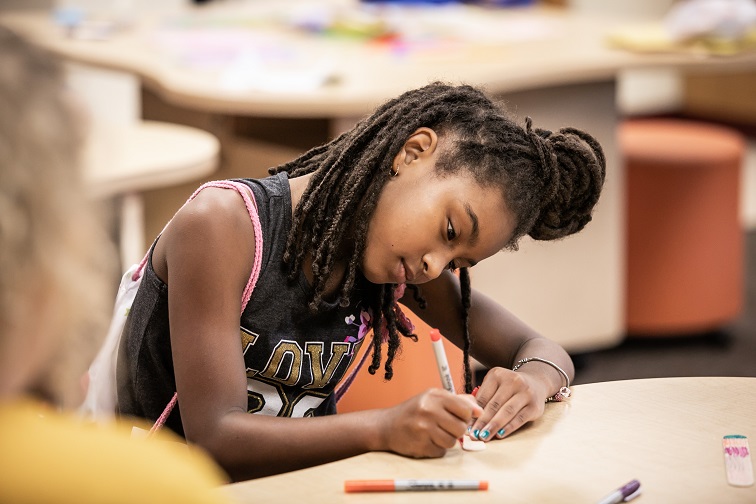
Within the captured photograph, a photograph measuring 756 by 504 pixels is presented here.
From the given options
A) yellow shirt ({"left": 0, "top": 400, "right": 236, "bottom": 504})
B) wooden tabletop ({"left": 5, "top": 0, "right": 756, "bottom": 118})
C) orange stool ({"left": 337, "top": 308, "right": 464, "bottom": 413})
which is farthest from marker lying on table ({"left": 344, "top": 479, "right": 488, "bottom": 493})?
wooden tabletop ({"left": 5, "top": 0, "right": 756, "bottom": 118})

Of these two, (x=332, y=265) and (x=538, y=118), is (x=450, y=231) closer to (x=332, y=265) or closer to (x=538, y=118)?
(x=332, y=265)

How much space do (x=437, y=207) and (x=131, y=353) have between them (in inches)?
18.9

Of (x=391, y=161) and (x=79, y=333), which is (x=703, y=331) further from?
(x=79, y=333)

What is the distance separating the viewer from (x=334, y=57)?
3312 millimetres

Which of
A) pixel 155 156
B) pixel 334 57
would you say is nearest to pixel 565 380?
pixel 155 156

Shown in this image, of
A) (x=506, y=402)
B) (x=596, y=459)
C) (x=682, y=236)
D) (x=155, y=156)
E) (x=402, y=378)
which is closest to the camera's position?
(x=596, y=459)

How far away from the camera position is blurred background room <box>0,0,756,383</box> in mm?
2902

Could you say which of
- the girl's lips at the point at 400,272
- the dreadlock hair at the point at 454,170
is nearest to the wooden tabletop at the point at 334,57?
the dreadlock hair at the point at 454,170

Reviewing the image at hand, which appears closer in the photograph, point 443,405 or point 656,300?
point 443,405

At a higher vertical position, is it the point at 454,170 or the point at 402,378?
the point at 454,170

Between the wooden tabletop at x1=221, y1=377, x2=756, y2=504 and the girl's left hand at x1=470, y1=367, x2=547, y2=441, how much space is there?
2 centimetres

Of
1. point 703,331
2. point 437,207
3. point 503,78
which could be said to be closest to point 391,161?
point 437,207

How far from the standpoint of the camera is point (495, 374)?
4.83 ft

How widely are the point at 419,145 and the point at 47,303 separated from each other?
83cm
